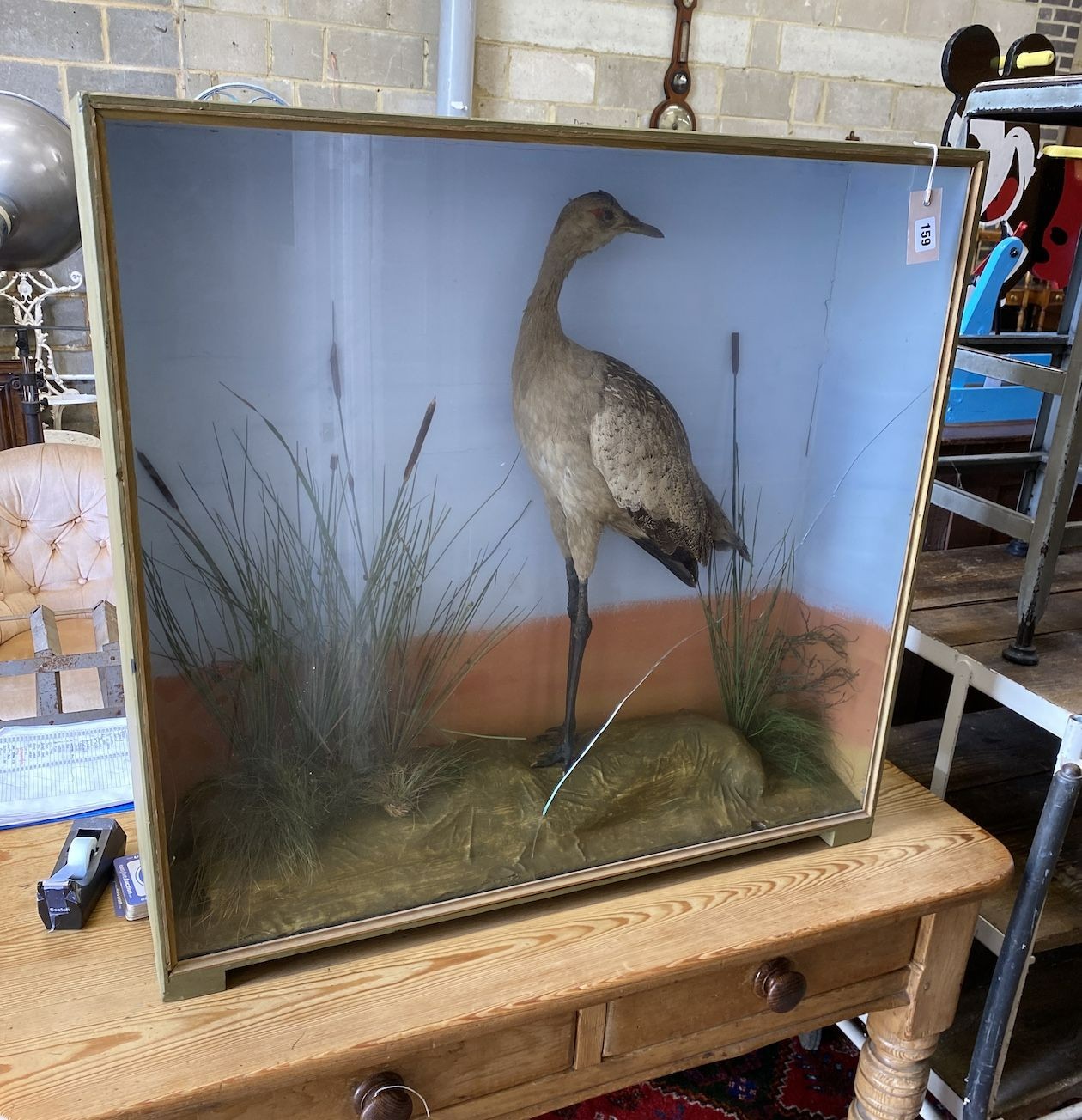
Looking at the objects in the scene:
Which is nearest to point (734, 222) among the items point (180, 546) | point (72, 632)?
point (180, 546)

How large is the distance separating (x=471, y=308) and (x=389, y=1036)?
0.60m

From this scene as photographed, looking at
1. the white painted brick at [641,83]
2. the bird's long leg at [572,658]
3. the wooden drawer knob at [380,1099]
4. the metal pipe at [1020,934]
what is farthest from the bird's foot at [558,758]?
the white painted brick at [641,83]

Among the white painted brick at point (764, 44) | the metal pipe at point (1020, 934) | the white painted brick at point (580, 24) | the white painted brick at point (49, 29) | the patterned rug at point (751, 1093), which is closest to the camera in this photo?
the metal pipe at point (1020, 934)

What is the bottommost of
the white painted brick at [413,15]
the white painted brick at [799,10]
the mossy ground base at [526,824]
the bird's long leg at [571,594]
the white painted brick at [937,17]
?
the mossy ground base at [526,824]

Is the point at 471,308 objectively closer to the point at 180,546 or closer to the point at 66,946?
the point at 180,546

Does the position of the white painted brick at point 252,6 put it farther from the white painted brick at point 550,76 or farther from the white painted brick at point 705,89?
the white painted brick at point 705,89

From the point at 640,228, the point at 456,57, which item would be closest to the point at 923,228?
the point at 640,228

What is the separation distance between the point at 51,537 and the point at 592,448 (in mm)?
1709

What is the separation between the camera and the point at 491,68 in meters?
2.61

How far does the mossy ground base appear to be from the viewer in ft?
2.68

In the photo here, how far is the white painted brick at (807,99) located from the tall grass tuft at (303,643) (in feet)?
8.90

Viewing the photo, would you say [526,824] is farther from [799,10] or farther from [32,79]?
[799,10]

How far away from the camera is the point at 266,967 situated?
32.8 inches

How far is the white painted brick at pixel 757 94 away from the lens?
9.42 ft
